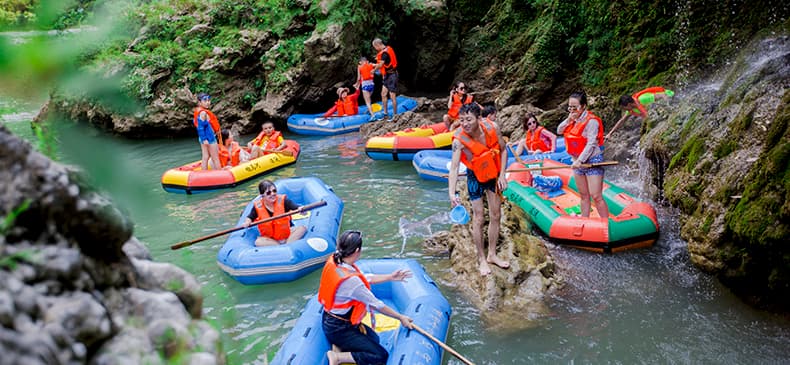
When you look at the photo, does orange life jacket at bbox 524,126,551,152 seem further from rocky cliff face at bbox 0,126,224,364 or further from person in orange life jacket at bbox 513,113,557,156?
rocky cliff face at bbox 0,126,224,364

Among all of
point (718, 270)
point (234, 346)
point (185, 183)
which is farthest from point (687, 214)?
point (185, 183)

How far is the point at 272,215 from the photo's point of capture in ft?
21.7

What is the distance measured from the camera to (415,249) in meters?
7.05

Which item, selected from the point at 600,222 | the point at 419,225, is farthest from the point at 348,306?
the point at 600,222

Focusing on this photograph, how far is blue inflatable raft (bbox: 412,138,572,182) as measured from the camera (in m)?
9.54

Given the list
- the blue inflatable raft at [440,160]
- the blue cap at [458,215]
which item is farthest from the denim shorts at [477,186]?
the blue inflatable raft at [440,160]

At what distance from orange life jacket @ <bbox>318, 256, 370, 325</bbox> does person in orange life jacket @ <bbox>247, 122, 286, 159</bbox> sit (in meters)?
7.19

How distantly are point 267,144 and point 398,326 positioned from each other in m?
7.09

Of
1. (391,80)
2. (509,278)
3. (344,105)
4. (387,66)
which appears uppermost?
(387,66)

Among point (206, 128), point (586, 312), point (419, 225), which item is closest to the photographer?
point (586, 312)

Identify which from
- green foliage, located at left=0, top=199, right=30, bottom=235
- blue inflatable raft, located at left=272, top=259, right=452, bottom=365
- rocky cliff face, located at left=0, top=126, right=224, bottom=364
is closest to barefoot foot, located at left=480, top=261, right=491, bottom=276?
blue inflatable raft, located at left=272, top=259, right=452, bottom=365

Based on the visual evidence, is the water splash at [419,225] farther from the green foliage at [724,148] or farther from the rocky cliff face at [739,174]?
the green foliage at [724,148]

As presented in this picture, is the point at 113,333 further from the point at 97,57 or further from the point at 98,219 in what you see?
the point at 97,57

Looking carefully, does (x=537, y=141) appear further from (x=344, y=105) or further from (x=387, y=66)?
(x=344, y=105)
